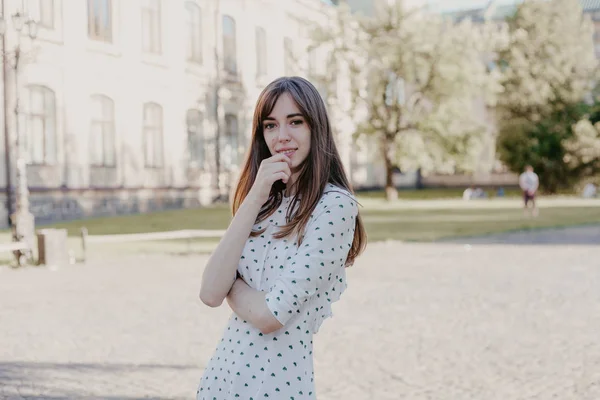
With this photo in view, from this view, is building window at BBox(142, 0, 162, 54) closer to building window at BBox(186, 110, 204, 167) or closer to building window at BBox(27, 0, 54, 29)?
building window at BBox(186, 110, 204, 167)

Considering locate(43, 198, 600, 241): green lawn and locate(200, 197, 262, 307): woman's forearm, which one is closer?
locate(200, 197, 262, 307): woman's forearm

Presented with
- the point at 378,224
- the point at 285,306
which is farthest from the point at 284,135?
the point at 378,224

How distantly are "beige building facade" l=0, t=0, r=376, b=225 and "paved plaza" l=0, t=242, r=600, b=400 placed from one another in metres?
10.1

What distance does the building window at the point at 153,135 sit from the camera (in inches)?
1169

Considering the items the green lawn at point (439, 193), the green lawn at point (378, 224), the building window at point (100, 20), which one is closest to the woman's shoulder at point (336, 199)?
the green lawn at point (378, 224)

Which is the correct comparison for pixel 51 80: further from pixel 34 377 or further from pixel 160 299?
pixel 34 377

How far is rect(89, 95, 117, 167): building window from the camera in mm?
26844

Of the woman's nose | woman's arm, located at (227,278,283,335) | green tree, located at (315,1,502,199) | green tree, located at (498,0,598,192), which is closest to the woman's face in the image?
the woman's nose

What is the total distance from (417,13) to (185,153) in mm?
12436

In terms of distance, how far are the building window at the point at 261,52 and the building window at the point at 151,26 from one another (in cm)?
832

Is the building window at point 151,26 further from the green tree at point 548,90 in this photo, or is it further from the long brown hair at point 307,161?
the long brown hair at point 307,161

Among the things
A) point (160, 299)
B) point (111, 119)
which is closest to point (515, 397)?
point (160, 299)

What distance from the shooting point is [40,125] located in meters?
24.6

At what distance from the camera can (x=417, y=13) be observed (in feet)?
120
